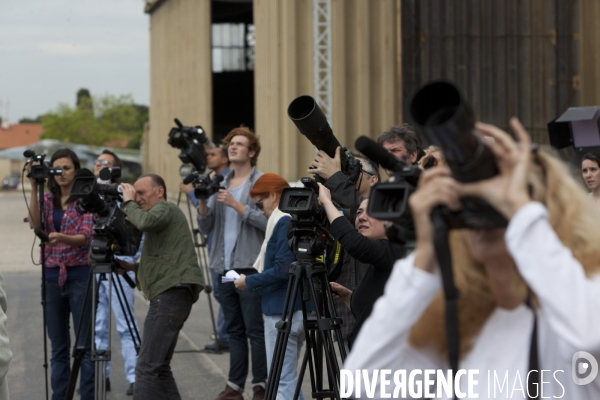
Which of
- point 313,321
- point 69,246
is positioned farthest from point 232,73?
point 313,321

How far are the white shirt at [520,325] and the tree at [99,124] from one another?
258 feet

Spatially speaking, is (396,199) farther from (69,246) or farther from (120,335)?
(120,335)

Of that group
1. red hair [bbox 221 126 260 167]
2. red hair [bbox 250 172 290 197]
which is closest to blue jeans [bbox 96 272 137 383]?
red hair [bbox 221 126 260 167]

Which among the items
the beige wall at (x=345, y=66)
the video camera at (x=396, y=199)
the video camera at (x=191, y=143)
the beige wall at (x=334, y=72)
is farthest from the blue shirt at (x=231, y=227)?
the beige wall at (x=345, y=66)

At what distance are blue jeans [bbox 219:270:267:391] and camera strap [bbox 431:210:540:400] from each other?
3.98 meters

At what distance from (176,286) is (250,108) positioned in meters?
25.9

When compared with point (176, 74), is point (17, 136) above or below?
above

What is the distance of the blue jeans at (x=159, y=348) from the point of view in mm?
4883

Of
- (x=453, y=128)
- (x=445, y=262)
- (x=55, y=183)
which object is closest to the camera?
(x=453, y=128)

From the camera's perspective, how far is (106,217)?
16.9 feet

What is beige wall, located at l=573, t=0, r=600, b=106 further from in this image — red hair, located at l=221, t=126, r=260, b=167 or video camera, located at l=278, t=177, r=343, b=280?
video camera, located at l=278, t=177, r=343, b=280

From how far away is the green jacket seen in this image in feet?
16.3

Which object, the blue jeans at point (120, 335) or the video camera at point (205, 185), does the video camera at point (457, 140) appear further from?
the blue jeans at point (120, 335)

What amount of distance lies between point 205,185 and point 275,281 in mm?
1314
